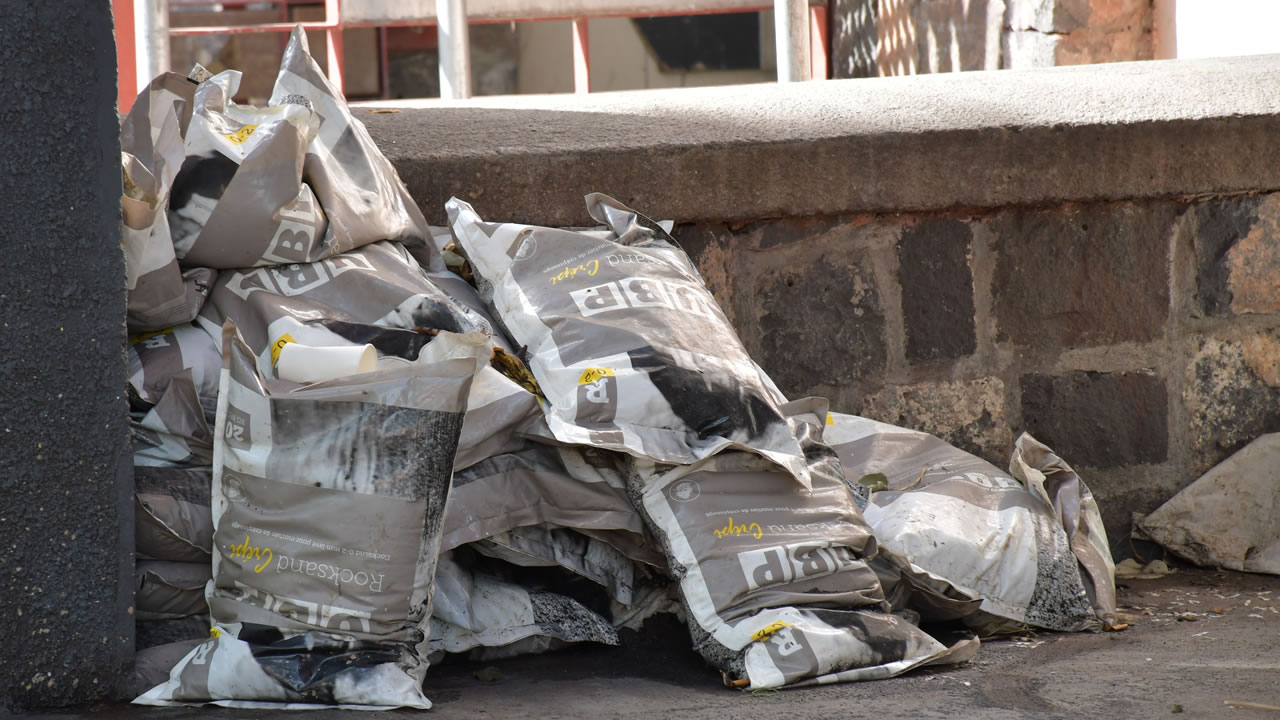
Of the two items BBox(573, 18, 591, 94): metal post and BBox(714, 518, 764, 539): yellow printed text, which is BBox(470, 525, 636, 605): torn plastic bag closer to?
BBox(714, 518, 764, 539): yellow printed text

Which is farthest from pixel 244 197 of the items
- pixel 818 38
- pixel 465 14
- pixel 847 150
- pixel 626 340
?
pixel 818 38

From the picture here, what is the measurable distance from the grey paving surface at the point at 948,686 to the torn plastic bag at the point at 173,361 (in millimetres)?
391

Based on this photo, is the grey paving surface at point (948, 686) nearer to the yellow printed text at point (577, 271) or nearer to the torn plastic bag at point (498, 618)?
the torn plastic bag at point (498, 618)

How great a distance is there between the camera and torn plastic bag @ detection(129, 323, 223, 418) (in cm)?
160

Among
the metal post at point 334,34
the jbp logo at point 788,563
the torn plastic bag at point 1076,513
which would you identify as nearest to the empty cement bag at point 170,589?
the jbp logo at point 788,563

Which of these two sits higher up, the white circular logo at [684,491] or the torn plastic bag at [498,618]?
the white circular logo at [684,491]

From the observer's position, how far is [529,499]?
5.38ft

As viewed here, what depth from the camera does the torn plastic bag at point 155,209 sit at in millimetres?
1545

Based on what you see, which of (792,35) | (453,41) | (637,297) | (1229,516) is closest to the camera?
(637,297)

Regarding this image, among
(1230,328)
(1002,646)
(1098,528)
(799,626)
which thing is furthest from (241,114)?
(1230,328)

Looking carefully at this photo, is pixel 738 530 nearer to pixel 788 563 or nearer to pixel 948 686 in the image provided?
pixel 788 563

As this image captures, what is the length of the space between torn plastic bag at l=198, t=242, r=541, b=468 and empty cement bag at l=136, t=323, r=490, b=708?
126 mm

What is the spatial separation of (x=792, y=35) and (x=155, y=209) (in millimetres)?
3345

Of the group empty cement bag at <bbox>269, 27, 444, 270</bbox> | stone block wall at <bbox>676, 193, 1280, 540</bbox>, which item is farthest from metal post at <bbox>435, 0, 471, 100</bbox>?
empty cement bag at <bbox>269, 27, 444, 270</bbox>
